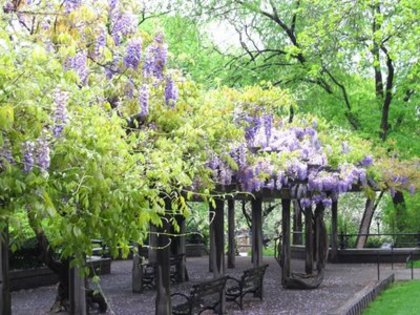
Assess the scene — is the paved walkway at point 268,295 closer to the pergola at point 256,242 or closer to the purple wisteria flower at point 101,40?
the pergola at point 256,242

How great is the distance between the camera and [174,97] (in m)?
8.80

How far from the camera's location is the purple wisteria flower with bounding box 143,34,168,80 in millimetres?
8047

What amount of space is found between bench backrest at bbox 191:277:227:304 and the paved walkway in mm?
758

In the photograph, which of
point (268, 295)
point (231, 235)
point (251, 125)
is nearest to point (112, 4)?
point (251, 125)

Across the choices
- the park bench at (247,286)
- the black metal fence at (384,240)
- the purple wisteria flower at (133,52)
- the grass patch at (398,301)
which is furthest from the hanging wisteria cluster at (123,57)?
the black metal fence at (384,240)

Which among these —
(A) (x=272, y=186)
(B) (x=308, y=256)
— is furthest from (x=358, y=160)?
(B) (x=308, y=256)

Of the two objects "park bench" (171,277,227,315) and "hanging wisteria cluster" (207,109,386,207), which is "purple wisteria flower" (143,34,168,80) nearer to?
"hanging wisteria cluster" (207,109,386,207)

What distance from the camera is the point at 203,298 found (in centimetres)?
1231

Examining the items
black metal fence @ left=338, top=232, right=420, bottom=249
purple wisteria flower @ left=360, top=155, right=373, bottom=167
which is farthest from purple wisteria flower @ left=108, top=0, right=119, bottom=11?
black metal fence @ left=338, top=232, right=420, bottom=249

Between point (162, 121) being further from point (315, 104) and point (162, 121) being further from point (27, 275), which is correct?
point (315, 104)

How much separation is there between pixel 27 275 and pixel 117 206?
13341mm

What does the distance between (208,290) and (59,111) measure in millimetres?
7709

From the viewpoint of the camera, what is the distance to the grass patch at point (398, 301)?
1264 centimetres

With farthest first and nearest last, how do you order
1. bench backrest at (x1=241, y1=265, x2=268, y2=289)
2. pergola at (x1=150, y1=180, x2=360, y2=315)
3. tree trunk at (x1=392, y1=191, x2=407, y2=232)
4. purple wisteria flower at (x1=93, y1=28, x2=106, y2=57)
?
1. tree trunk at (x1=392, y1=191, x2=407, y2=232)
2. bench backrest at (x1=241, y1=265, x2=268, y2=289)
3. pergola at (x1=150, y1=180, x2=360, y2=315)
4. purple wisteria flower at (x1=93, y1=28, x2=106, y2=57)
